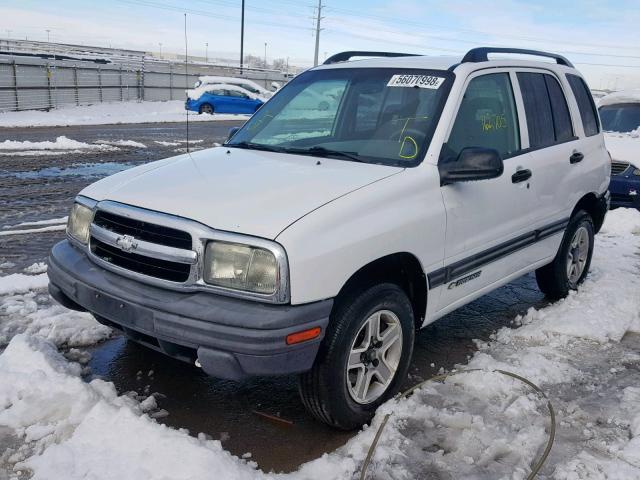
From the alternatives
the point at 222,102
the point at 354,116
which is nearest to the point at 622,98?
the point at 354,116

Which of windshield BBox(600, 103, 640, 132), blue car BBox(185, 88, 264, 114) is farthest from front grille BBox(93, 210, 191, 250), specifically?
blue car BBox(185, 88, 264, 114)

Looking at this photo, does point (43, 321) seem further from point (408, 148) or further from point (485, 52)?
point (485, 52)

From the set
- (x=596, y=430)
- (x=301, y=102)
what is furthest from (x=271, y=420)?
(x=301, y=102)

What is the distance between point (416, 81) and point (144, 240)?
6.59 ft

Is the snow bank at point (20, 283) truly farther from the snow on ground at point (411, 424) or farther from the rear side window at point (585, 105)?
the rear side window at point (585, 105)

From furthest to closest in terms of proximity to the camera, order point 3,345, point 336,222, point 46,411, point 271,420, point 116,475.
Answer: point 3,345
point 271,420
point 46,411
point 336,222
point 116,475

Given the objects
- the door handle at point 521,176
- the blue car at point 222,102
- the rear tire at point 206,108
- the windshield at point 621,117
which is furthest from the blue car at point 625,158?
the rear tire at point 206,108

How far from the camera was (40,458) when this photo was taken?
2.85 metres

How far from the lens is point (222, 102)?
29.3 meters

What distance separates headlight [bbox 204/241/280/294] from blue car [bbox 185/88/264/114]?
27.0m

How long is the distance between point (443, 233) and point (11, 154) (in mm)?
11761

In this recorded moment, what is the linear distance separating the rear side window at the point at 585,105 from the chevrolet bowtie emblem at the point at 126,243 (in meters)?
4.00

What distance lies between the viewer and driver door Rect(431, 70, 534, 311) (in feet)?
12.0

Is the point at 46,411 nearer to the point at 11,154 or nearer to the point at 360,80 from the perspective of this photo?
the point at 360,80
